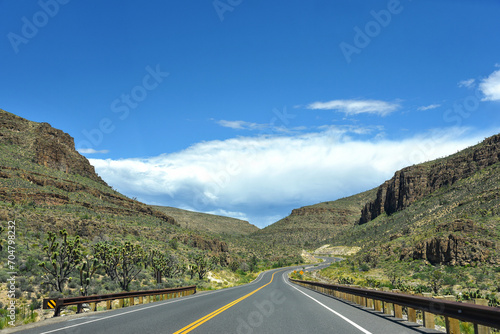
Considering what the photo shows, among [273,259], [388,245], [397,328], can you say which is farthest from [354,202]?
[397,328]

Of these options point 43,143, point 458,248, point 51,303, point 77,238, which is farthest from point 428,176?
point 51,303

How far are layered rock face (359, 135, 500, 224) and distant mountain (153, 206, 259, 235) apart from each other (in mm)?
65601

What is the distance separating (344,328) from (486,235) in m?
40.0

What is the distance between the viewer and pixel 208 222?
17275 centimetres

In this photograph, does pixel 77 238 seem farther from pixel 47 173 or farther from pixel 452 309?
pixel 47 173

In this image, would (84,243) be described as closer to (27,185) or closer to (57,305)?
(27,185)

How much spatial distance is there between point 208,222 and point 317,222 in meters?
52.1

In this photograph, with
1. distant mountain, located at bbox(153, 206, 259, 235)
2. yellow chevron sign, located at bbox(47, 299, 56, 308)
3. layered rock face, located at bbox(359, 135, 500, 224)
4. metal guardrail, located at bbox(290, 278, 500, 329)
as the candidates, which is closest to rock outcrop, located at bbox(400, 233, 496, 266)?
metal guardrail, located at bbox(290, 278, 500, 329)

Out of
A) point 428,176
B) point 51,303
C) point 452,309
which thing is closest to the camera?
point 452,309

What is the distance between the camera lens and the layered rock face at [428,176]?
8029 cm

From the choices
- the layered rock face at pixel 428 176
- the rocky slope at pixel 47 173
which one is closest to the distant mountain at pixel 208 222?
the rocky slope at pixel 47 173

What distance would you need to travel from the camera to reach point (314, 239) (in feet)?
505

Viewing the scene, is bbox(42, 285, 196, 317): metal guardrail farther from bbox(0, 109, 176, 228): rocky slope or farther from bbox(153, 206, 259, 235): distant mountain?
bbox(153, 206, 259, 235): distant mountain

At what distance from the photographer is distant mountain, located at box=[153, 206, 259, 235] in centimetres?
16200
